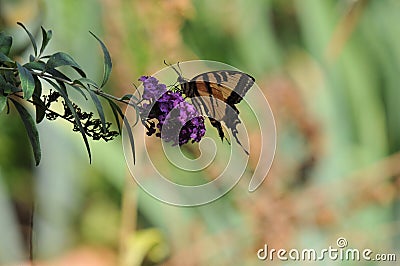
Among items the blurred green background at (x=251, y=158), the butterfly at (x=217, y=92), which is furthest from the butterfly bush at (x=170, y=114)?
the blurred green background at (x=251, y=158)

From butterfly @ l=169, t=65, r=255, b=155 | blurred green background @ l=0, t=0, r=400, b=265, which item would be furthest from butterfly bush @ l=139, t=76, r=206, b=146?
blurred green background @ l=0, t=0, r=400, b=265

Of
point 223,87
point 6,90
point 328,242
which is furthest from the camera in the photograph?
point 328,242

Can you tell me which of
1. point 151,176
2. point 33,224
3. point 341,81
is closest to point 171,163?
point 151,176

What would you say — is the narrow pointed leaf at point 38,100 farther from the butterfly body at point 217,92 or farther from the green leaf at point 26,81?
the butterfly body at point 217,92

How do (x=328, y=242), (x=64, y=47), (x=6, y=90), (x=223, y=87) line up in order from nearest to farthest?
(x=6, y=90)
(x=223, y=87)
(x=64, y=47)
(x=328, y=242)

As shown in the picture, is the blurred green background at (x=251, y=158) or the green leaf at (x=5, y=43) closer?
the green leaf at (x=5, y=43)

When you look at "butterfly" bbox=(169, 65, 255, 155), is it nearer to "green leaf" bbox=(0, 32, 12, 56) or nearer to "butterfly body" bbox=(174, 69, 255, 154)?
"butterfly body" bbox=(174, 69, 255, 154)

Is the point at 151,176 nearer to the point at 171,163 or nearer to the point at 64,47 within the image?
the point at 171,163

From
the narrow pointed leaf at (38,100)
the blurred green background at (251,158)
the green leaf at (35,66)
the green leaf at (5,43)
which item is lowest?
the narrow pointed leaf at (38,100)
